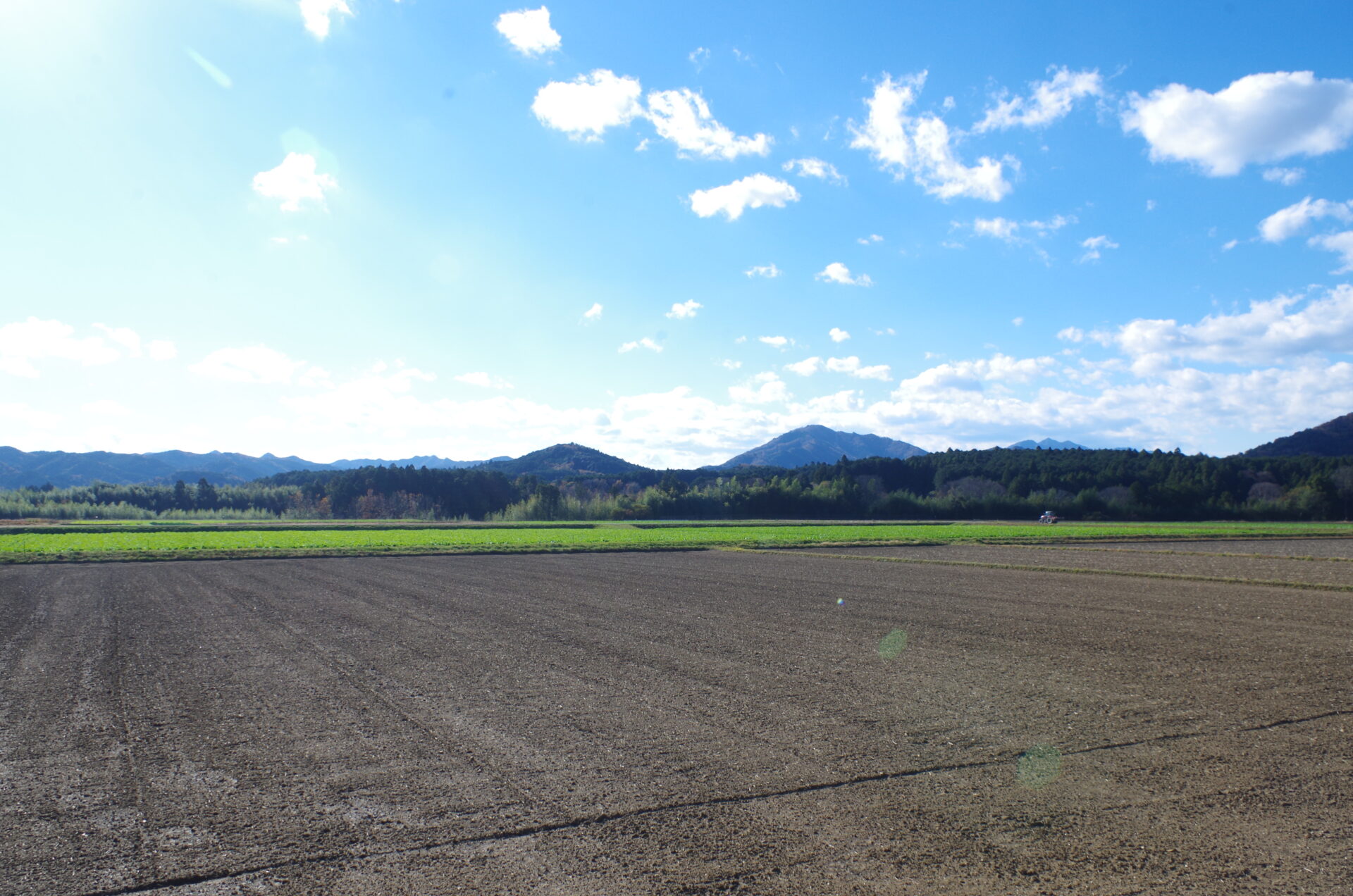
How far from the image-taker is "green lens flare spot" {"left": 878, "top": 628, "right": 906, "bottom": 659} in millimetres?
11453

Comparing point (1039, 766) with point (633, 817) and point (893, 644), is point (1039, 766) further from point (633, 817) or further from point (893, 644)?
point (893, 644)

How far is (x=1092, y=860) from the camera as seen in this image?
484 cm

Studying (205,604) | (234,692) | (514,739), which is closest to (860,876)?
(514,739)

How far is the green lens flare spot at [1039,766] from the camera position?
245 inches

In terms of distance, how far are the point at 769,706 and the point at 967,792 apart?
2773 millimetres

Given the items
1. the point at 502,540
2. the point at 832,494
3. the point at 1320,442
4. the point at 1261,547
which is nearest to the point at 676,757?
the point at 502,540

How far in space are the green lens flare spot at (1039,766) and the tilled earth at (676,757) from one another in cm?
3

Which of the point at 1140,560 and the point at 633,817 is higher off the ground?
the point at 633,817

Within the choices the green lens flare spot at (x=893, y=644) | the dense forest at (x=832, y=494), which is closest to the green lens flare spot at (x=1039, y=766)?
the green lens flare spot at (x=893, y=644)

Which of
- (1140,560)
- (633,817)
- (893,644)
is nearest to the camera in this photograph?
(633,817)

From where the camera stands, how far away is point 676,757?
678cm

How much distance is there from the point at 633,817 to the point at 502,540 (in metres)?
44.3

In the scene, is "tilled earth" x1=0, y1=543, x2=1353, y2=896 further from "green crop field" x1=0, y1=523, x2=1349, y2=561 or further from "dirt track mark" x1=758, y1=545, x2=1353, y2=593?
"green crop field" x1=0, y1=523, x2=1349, y2=561

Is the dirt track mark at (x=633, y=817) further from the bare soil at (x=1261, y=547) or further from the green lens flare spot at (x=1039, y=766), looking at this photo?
the bare soil at (x=1261, y=547)
